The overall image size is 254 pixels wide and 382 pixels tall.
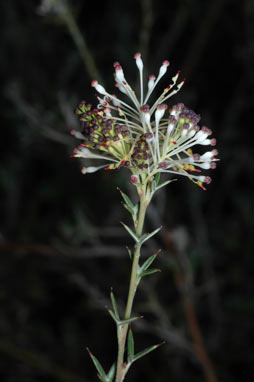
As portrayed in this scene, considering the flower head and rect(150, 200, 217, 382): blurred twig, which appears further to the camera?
rect(150, 200, 217, 382): blurred twig

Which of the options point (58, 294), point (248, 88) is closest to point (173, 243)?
point (58, 294)

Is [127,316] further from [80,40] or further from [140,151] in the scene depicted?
[80,40]

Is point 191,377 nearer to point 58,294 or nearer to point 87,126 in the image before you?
point 58,294

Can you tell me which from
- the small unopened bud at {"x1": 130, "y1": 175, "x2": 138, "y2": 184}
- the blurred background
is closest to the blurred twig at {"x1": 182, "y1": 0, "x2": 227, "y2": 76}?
the blurred background

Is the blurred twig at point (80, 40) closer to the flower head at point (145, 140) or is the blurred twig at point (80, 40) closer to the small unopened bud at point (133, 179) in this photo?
the flower head at point (145, 140)

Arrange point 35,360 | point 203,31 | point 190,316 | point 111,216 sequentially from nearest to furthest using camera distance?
point 190,316
point 35,360
point 111,216
point 203,31

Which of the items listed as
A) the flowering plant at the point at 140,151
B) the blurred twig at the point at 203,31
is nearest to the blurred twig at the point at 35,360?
the flowering plant at the point at 140,151

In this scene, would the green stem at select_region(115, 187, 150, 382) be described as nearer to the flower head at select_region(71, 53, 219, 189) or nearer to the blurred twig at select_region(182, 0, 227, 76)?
the flower head at select_region(71, 53, 219, 189)

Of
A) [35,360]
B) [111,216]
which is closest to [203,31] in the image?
[111,216]

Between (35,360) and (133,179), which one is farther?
(35,360)
